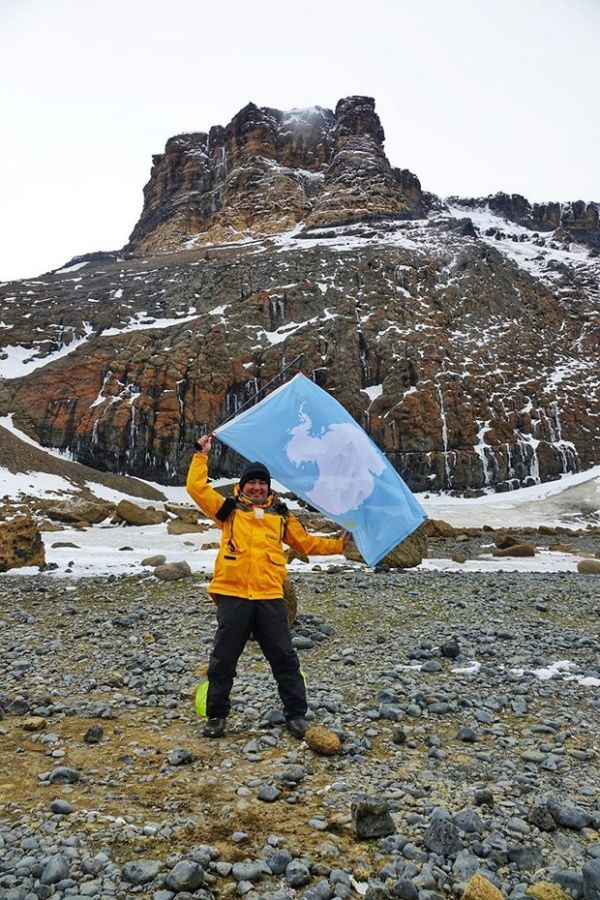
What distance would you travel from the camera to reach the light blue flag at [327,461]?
23.9ft

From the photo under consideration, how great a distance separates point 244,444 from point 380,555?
2381mm

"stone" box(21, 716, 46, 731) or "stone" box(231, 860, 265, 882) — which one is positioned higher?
"stone" box(231, 860, 265, 882)

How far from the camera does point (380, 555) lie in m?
6.93

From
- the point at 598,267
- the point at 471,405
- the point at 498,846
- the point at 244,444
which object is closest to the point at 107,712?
the point at 244,444

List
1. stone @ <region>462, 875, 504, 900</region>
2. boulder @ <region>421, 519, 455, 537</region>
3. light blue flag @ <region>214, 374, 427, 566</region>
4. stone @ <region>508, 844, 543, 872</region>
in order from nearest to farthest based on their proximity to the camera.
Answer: stone @ <region>462, 875, 504, 900</region> < stone @ <region>508, 844, 543, 872</region> < light blue flag @ <region>214, 374, 427, 566</region> < boulder @ <region>421, 519, 455, 537</region>

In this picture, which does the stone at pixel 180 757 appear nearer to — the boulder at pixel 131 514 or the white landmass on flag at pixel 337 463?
the white landmass on flag at pixel 337 463

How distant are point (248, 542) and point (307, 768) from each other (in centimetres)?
227

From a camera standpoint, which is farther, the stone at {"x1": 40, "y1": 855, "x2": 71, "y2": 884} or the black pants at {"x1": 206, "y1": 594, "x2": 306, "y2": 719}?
the black pants at {"x1": 206, "y1": 594, "x2": 306, "y2": 719}

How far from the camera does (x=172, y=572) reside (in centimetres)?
1446

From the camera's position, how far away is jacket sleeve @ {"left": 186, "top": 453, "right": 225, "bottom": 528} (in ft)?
20.5

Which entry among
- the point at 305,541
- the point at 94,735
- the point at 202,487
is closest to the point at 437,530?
the point at 305,541

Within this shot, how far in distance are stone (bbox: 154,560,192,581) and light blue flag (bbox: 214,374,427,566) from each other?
316 inches

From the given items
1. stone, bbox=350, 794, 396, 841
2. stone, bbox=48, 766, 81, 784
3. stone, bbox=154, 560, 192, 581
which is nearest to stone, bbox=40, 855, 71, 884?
stone, bbox=48, 766, 81, 784

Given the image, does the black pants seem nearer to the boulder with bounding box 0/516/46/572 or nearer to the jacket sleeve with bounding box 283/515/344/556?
the jacket sleeve with bounding box 283/515/344/556
